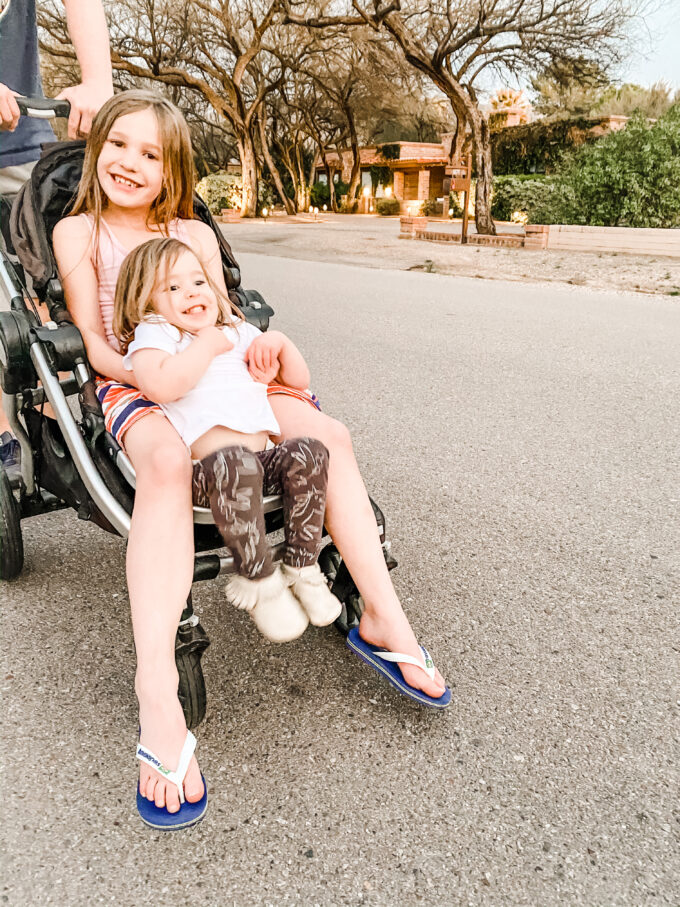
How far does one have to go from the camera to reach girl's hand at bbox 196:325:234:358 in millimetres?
1905

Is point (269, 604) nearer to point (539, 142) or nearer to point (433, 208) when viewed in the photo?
point (433, 208)

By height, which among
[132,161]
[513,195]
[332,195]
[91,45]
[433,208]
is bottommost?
[433,208]

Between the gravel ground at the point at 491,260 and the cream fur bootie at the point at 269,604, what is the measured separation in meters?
8.03

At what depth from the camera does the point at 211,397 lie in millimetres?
1864

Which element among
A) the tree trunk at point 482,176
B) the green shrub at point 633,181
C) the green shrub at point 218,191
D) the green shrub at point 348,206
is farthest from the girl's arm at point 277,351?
the green shrub at point 348,206

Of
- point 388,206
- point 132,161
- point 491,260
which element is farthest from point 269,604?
point 388,206

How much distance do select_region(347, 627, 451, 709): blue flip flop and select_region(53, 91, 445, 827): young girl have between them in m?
0.01

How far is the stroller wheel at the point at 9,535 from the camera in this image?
7.60 ft

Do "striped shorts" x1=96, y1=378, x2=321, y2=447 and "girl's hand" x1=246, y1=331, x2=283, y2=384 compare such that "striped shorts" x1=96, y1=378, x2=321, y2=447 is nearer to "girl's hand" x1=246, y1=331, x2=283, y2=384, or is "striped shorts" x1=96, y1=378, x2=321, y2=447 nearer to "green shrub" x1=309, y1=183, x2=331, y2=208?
"girl's hand" x1=246, y1=331, x2=283, y2=384

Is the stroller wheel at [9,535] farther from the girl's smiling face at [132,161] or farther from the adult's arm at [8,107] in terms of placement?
the adult's arm at [8,107]

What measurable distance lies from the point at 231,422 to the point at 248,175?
24473mm

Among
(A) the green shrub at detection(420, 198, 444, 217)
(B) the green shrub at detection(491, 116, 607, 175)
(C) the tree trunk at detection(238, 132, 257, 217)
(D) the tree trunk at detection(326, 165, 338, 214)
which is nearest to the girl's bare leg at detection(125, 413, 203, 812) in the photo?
(C) the tree trunk at detection(238, 132, 257, 217)

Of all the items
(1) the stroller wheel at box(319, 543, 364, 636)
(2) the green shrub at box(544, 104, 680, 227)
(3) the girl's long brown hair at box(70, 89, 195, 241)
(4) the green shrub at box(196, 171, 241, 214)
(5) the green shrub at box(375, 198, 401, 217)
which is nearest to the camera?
(1) the stroller wheel at box(319, 543, 364, 636)

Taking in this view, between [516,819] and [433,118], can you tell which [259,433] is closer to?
[516,819]
